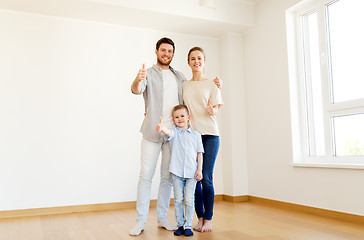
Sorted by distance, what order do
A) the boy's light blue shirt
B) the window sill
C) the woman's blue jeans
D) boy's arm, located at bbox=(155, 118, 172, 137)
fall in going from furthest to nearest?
the window sill → the woman's blue jeans → the boy's light blue shirt → boy's arm, located at bbox=(155, 118, 172, 137)

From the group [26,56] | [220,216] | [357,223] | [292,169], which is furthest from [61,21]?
[357,223]

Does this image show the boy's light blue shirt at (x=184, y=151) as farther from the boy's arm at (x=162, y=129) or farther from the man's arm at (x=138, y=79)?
the man's arm at (x=138, y=79)

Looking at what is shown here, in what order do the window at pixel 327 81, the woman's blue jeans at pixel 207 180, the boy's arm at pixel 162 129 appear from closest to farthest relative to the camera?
the boy's arm at pixel 162 129, the woman's blue jeans at pixel 207 180, the window at pixel 327 81

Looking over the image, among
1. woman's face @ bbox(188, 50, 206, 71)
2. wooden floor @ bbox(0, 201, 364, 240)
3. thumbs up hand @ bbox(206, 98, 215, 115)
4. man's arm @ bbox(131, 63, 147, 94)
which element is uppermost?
woman's face @ bbox(188, 50, 206, 71)

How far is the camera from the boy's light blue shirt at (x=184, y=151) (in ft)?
7.52

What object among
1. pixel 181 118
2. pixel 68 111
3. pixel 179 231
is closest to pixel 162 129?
pixel 181 118

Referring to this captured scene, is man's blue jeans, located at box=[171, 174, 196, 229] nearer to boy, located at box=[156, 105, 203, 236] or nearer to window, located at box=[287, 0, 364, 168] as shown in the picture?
boy, located at box=[156, 105, 203, 236]

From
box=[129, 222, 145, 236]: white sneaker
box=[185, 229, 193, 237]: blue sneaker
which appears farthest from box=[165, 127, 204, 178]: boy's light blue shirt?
box=[129, 222, 145, 236]: white sneaker

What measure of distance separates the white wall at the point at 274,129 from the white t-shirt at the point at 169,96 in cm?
155

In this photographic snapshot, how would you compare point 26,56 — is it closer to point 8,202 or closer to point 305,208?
point 8,202

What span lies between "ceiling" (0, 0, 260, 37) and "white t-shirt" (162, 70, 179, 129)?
1288 mm

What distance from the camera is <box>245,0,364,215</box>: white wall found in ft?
10.0

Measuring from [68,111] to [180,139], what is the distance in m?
1.78

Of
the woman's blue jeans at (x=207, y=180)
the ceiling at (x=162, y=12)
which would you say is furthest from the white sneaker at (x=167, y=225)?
the ceiling at (x=162, y=12)
